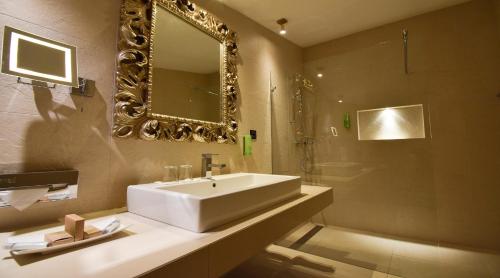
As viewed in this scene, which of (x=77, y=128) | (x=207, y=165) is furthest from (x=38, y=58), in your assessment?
(x=207, y=165)

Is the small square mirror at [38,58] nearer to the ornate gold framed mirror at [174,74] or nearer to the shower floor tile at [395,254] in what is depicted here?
the ornate gold framed mirror at [174,74]

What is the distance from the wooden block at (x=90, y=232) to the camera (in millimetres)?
780

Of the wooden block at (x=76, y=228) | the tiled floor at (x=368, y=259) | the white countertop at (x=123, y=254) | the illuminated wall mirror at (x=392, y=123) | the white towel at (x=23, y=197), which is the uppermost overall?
the illuminated wall mirror at (x=392, y=123)

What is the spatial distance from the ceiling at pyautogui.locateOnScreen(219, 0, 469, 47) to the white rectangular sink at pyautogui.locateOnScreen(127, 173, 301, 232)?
1.61 metres

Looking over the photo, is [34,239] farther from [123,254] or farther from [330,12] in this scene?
[330,12]

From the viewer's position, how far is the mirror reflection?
142cm

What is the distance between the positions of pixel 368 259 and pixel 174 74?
2.10 m

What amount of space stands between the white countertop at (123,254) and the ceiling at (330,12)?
186cm

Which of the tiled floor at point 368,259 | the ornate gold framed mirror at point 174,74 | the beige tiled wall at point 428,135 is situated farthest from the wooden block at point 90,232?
the beige tiled wall at point 428,135

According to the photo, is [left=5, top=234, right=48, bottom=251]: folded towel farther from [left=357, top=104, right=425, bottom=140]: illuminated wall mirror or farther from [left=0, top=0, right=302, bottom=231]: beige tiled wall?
[left=357, top=104, right=425, bottom=140]: illuminated wall mirror

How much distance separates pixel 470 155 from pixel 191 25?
8.39 feet

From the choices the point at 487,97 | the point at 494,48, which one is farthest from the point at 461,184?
the point at 494,48

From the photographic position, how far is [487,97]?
197 centimetres

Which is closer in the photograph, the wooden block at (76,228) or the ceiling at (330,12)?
the wooden block at (76,228)
